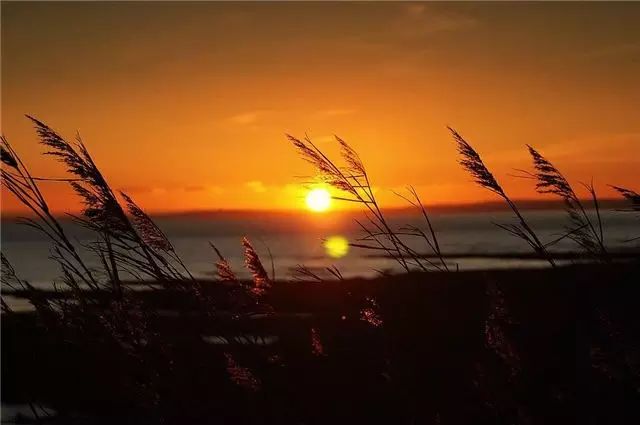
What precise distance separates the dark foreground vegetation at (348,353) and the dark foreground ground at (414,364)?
0.01 m

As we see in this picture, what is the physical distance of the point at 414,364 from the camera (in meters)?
4.61

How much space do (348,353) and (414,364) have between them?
65 centimetres

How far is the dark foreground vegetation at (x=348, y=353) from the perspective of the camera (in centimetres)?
372

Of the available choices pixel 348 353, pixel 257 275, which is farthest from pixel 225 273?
pixel 348 353

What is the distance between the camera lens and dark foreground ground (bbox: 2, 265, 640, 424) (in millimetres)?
3660

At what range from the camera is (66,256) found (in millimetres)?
4371

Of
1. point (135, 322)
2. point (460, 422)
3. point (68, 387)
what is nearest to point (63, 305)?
point (135, 322)

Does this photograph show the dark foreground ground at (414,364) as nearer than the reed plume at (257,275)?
Yes

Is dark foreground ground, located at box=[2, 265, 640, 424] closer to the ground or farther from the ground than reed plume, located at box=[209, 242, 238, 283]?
closer to the ground

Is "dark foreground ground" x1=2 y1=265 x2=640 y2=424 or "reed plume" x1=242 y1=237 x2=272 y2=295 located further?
"reed plume" x1=242 y1=237 x2=272 y2=295

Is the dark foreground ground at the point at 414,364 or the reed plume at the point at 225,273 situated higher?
the reed plume at the point at 225,273

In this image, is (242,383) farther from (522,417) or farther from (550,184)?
(550,184)

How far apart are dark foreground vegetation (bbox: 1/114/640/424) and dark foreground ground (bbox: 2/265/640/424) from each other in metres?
0.01

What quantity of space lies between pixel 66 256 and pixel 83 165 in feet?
1.94
